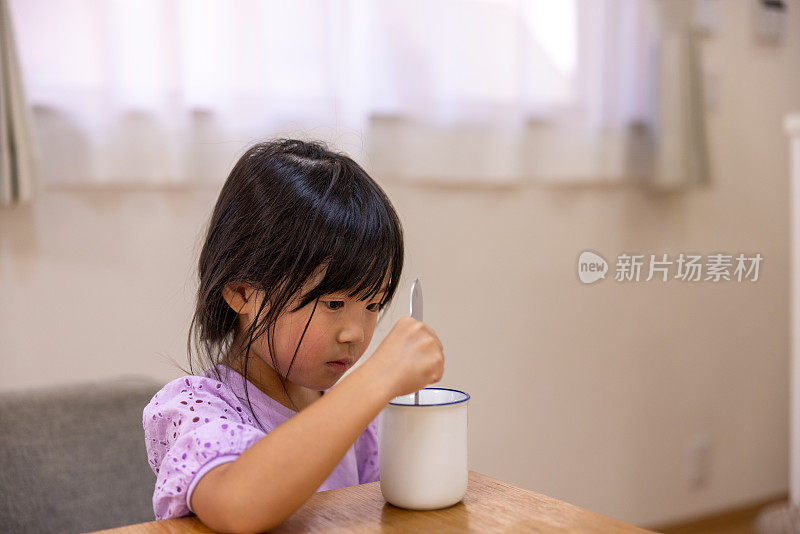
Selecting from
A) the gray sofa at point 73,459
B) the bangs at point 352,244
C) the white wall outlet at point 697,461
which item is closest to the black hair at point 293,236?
the bangs at point 352,244

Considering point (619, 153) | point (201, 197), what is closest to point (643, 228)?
point (619, 153)

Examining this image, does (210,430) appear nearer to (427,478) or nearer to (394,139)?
(427,478)

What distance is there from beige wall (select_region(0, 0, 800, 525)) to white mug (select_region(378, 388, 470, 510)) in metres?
0.95

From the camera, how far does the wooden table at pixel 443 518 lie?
58 cm

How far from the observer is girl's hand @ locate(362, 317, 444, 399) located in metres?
0.61

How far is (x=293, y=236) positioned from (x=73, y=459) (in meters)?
0.50

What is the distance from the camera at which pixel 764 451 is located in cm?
254

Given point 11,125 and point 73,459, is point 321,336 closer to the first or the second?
point 73,459

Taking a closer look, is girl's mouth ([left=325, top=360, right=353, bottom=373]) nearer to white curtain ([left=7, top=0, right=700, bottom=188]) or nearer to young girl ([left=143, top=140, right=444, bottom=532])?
young girl ([left=143, top=140, right=444, bottom=532])

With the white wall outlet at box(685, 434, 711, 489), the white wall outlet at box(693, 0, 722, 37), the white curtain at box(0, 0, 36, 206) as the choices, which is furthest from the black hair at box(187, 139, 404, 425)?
the white wall outlet at box(685, 434, 711, 489)

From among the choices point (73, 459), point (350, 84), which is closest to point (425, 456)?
point (73, 459)

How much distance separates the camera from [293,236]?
0.76m

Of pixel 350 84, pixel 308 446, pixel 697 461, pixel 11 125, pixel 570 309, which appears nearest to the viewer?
pixel 308 446

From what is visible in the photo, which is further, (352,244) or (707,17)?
(707,17)
